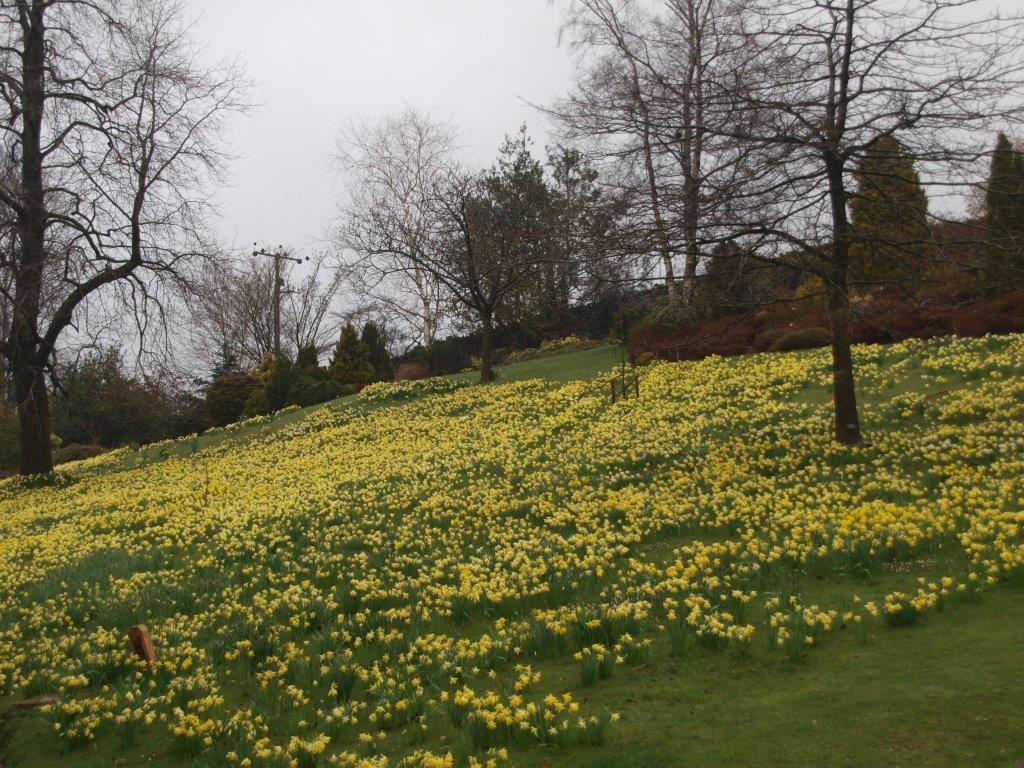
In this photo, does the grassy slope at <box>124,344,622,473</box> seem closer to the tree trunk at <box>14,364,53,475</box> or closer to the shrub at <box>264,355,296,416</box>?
the tree trunk at <box>14,364,53,475</box>

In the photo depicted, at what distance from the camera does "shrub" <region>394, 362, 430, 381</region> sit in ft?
129

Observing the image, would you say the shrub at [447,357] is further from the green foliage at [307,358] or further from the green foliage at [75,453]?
the green foliage at [75,453]

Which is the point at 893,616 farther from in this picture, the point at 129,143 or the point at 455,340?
the point at 455,340

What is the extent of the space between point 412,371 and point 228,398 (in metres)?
9.31

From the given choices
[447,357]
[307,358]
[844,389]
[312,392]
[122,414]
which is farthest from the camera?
[447,357]

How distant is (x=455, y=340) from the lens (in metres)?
40.2

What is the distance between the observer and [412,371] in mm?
39781

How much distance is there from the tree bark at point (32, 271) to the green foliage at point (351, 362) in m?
15.2

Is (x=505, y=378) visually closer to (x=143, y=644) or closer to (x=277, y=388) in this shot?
(x=277, y=388)

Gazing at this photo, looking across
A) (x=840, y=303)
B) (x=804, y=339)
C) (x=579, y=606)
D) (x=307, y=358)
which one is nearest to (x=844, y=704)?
(x=579, y=606)

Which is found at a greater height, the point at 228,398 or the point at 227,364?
the point at 227,364

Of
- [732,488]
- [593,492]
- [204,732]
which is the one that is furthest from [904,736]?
[593,492]

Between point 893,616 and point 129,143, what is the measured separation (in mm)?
18942

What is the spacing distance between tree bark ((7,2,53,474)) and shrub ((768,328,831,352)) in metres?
16.1
